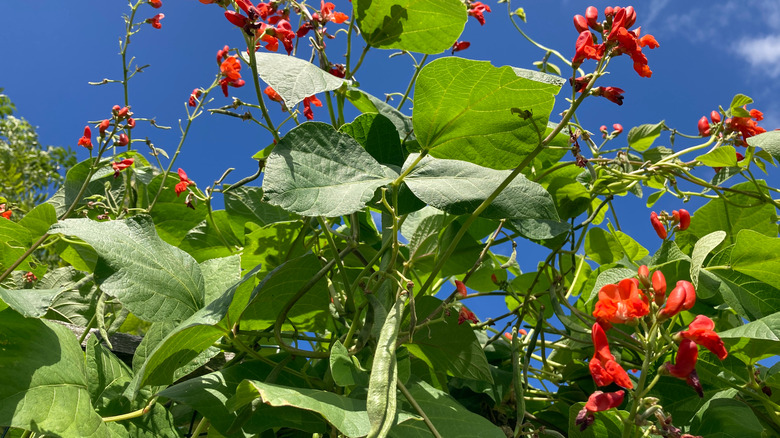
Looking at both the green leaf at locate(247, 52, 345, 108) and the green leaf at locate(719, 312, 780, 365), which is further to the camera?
the green leaf at locate(719, 312, 780, 365)

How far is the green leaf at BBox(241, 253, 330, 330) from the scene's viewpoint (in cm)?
88

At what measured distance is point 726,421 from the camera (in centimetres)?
93

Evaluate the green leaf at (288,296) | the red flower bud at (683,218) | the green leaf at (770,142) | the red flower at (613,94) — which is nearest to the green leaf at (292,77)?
the green leaf at (288,296)

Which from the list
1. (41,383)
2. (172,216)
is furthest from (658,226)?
(172,216)

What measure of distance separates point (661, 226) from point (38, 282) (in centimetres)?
161

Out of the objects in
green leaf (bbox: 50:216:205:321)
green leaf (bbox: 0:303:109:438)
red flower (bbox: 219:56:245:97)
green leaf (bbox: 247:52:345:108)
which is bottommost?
green leaf (bbox: 0:303:109:438)

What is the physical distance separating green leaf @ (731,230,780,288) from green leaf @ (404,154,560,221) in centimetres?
46

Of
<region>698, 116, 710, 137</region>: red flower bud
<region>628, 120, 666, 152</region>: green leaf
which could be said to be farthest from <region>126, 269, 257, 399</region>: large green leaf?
<region>698, 116, 710, 137</region>: red flower bud

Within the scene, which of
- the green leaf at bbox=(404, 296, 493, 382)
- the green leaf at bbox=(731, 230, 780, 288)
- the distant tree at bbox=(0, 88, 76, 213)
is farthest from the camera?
the distant tree at bbox=(0, 88, 76, 213)

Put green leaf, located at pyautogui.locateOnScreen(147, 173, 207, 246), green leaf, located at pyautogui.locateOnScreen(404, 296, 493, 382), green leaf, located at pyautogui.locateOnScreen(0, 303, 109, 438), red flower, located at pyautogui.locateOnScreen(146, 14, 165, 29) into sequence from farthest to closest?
1. red flower, located at pyautogui.locateOnScreen(146, 14, 165, 29)
2. green leaf, located at pyautogui.locateOnScreen(147, 173, 207, 246)
3. green leaf, located at pyautogui.locateOnScreen(404, 296, 493, 382)
4. green leaf, located at pyautogui.locateOnScreen(0, 303, 109, 438)

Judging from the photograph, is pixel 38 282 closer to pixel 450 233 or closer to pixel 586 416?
pixel 450 233

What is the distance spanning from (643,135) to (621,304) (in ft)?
2.77

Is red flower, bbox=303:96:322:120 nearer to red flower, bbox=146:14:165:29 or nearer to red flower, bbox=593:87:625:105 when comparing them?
red flower, bbox=593:87:625:105

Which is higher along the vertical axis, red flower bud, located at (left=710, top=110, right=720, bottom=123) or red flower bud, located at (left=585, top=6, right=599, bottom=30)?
red flower bud, located at (left=710, top=110, right=720, bottom=123)
